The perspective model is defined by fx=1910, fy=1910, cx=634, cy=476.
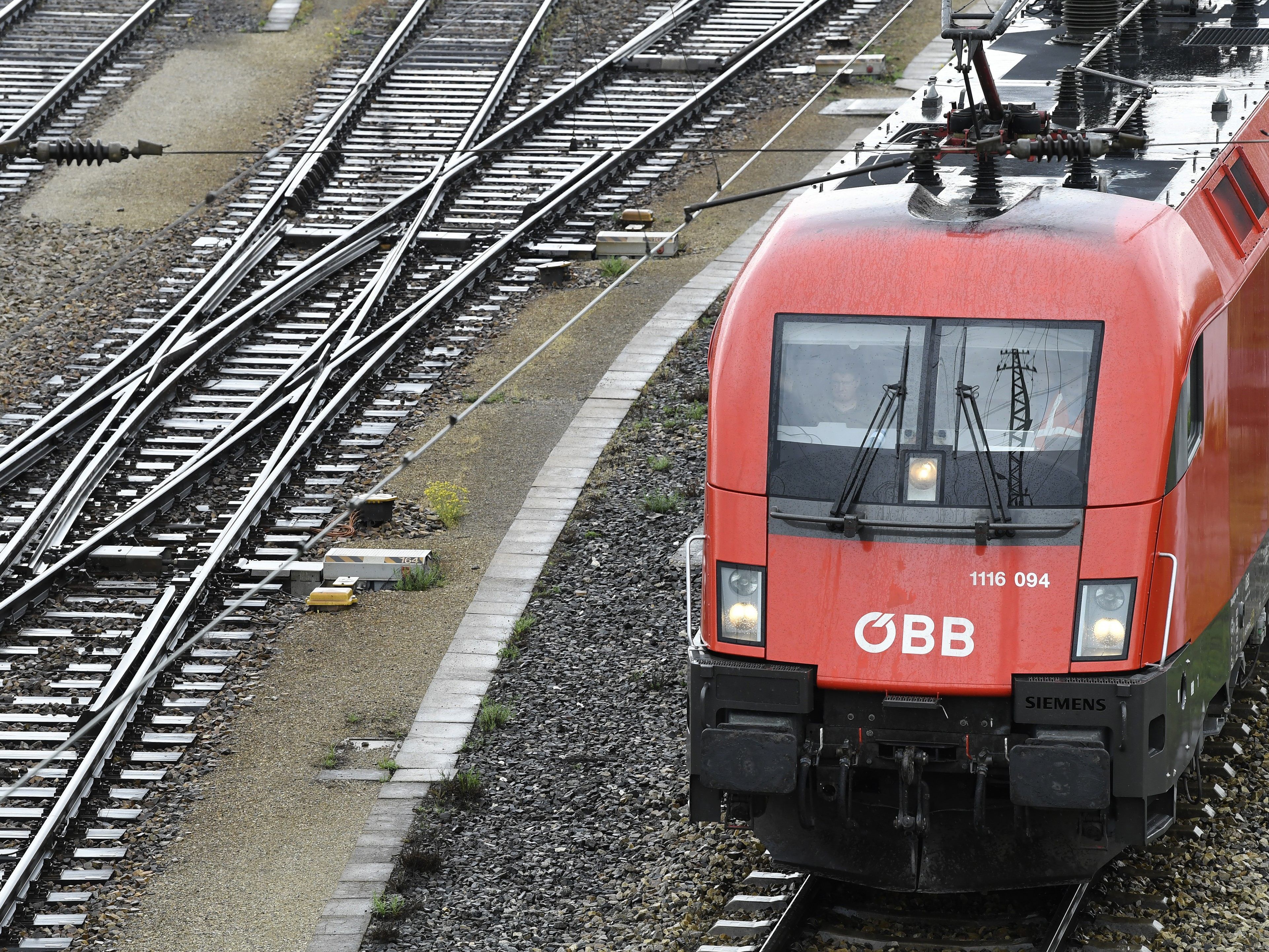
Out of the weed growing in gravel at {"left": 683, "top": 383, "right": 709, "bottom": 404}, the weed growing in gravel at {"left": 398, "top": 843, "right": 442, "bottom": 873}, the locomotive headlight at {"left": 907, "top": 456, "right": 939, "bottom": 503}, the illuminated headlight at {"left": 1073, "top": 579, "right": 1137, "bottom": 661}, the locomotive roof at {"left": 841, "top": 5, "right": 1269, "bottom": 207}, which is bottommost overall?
the weed growing in gravel at {"left": 398, "top": 843, "right": 442, "bottom": 873}

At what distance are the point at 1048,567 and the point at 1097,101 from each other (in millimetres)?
4813

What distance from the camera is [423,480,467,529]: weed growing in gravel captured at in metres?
15.5

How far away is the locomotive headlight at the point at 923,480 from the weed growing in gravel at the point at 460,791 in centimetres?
383

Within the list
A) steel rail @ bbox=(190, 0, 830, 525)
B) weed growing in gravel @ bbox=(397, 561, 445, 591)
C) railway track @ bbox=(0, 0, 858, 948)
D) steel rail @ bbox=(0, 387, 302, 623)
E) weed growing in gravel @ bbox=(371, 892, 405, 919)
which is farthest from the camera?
steel rail @ bbox=(190, 0, 830, 525)

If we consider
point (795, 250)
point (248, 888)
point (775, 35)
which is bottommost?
point (248, 888)

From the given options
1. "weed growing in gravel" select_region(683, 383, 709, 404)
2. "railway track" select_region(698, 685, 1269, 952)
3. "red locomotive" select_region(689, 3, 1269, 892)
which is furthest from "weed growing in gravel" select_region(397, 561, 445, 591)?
"red locomotive" select_region(689, 3, 1269, 892)

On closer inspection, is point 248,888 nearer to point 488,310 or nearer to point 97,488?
point 97,488

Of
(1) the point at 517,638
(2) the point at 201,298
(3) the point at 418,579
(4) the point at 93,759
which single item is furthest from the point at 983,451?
(2) the point at 201,298

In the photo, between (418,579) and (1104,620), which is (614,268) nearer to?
(418,579)

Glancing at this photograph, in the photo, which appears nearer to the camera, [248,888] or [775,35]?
Answer: [248,888]

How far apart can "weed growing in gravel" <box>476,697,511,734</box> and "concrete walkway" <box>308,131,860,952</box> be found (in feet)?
0.29

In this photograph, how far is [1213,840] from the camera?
1035cm

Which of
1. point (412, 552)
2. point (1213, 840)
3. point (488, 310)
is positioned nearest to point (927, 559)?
point (1213, 840)

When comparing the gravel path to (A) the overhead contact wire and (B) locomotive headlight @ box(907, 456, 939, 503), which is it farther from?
(B) locomotive headlight @ box(907, 456, 939, 503)
